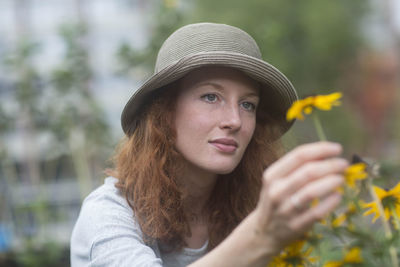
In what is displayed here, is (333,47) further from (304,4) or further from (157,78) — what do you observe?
(157,78)

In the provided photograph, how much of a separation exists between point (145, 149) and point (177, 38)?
386mm

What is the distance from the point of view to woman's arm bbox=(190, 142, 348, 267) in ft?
2.59

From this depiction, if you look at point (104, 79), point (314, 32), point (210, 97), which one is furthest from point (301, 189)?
point (104, 79)

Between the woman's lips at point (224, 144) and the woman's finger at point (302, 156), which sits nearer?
the woman's finger at point (302, 156)

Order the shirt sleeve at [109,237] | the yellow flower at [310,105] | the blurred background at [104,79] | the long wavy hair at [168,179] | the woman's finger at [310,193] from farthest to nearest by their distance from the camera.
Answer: the blurred background at [104,79]
the long wavy hair at [168,179]
the shirt sleeve at [109,237]
the yellow flower at [310,105]
the woman's finger at [310,193]

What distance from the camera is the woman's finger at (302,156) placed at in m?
0.81

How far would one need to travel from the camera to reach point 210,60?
57.3 inches

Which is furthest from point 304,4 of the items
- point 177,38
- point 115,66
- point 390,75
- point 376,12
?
point 177,38

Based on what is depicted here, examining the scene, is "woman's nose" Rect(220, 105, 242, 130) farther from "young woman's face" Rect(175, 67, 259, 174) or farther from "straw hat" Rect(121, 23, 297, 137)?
"straw hat" Rect(121, 23, 297, 137)

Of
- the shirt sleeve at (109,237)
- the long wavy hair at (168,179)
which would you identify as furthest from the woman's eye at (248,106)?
the shirt sleeve at (109,237)

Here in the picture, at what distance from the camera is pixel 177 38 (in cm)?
163

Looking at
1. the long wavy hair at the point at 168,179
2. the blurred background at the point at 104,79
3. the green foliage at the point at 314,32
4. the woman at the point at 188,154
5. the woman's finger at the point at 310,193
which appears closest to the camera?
the woman's finger at the point at 310,193

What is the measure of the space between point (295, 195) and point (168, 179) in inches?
33.1

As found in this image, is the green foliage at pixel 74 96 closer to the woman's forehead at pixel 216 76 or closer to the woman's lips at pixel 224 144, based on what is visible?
the woman's forehead at pixel 216 76
